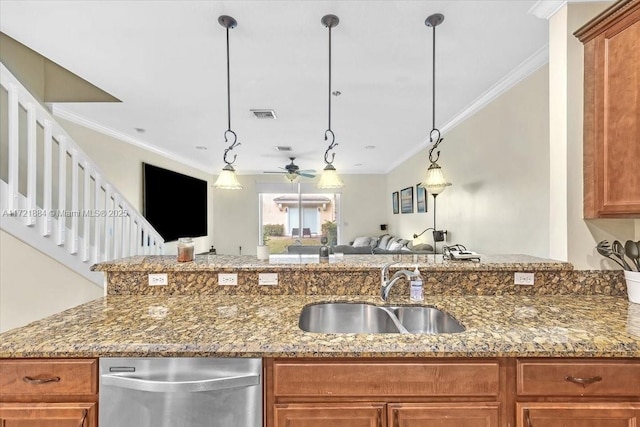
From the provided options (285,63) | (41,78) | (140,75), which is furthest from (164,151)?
(285,63)

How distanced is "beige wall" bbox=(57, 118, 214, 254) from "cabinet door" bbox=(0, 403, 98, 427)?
348cm

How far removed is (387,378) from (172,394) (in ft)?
2.57

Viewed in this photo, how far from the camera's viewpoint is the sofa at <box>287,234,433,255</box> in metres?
4.23

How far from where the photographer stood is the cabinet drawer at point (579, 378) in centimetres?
107

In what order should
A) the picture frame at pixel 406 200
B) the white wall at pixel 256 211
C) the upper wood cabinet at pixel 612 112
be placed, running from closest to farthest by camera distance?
1. the upper wood cabinet at pixel 612 112
2. the picture frame at pixel 406 200
3. the white wall at pixel 256 211

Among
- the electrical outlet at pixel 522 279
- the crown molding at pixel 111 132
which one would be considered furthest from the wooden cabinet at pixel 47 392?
the crown molding at pixel 111 132

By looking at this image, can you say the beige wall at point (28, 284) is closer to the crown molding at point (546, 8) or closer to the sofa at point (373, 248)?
the sofa at point (373, 248)

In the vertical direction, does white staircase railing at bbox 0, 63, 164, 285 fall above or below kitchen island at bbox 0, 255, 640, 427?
above

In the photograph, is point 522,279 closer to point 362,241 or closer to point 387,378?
point 387,378

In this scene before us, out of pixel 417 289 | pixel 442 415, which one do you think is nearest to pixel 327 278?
pixel 417 289

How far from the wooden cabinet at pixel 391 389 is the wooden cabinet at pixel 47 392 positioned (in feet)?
2.26

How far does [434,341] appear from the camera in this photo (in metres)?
1.10

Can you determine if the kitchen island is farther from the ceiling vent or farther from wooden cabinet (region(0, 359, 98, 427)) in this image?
the ceiling vent

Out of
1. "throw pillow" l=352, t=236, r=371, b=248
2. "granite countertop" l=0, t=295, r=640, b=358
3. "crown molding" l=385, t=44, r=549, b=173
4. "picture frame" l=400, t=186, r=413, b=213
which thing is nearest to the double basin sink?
"granite countertop" l=0, t=295, r=640, b=358
